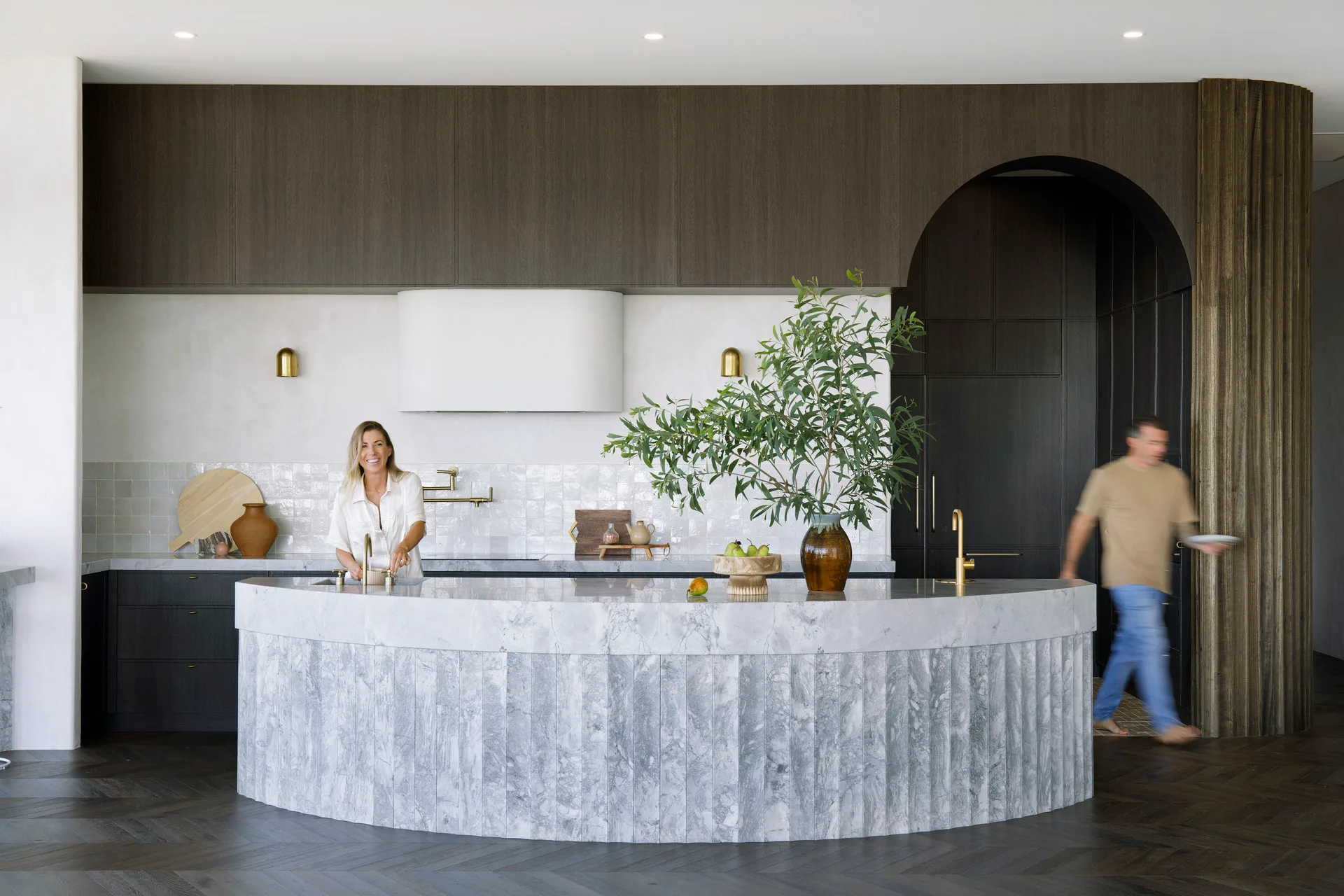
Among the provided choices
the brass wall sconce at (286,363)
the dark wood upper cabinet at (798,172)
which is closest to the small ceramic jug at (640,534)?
the dark wood upper cabinet at (798,172)

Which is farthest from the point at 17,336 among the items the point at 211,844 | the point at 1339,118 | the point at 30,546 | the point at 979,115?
the point at 1339,118

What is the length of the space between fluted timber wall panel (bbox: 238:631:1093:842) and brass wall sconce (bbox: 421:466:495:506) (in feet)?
7.52

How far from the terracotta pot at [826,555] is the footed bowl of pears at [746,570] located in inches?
7.1

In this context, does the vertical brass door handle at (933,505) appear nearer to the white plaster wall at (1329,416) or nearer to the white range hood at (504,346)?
the white range hood at (504,346)

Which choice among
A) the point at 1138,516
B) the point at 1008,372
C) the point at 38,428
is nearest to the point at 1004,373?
the point at 1008,372

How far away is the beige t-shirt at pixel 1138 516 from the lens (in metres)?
5.30

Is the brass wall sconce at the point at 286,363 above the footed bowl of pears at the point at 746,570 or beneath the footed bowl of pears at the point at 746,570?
above

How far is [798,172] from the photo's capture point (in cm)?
588

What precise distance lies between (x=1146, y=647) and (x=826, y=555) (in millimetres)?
1907

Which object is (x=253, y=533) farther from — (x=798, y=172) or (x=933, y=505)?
(x=933, y=505)

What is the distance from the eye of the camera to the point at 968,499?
24.4ft

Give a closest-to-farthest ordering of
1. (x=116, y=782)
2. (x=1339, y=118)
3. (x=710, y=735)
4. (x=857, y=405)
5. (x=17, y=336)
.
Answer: (x=710, y=735) → (x=857, y=405) → (x=116, y=782) → (x=17, y=336) → (x=1339, y=118)

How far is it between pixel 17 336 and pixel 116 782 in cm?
211

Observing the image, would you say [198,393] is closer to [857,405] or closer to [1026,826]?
[857,405]
